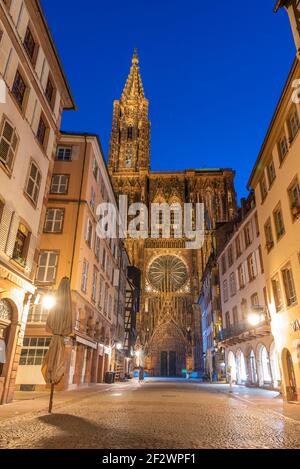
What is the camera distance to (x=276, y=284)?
14.3 m

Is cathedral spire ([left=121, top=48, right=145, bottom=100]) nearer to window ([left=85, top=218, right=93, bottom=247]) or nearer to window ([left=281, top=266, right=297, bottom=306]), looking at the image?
window ([left=85, top=218, right=93, bottom=247])

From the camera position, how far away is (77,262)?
1903cm

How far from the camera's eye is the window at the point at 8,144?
10664 mm

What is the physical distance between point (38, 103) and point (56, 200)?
8.10m

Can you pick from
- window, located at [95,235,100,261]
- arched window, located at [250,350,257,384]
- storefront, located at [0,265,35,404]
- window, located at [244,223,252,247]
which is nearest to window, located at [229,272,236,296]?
window, located at [244,223,252,247]

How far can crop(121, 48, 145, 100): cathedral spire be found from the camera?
8250 centimetres

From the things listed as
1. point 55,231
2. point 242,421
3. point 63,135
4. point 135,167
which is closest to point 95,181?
point 63,135

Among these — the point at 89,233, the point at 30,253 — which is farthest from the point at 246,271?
the point at 30,253

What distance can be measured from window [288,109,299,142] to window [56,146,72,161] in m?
14.4

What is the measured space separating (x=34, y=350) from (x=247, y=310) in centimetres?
1585

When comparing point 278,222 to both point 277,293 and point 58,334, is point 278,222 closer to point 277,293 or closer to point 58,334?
point 277,293

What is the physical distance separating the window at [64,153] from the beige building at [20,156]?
749cm

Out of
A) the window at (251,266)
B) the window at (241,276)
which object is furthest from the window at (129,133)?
the window at (251,266)

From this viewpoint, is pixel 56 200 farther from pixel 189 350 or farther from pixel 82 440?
pixel 189 350
